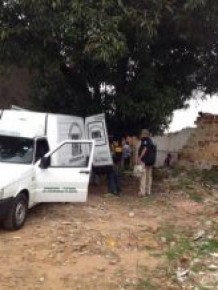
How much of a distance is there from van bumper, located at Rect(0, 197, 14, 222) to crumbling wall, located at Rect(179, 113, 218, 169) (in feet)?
31.4

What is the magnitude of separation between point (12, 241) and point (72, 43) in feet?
16.4

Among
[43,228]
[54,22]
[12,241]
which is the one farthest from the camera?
[54,22]

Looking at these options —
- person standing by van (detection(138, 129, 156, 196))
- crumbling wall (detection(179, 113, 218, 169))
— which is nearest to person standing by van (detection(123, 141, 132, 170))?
crumbling wall (detection(179, 113, 218, 169))

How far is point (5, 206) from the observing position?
9609 millimetres

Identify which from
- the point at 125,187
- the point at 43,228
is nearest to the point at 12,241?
the point at 43,228

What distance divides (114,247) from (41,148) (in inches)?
113

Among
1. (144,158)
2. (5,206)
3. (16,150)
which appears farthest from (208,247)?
(144,158)

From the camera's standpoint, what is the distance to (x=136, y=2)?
41.7 ft

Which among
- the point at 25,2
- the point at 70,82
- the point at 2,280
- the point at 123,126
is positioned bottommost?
the point at 2,280

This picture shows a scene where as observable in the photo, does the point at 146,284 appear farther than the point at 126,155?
No

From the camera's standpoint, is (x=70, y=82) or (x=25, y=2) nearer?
(x=25, y=2)

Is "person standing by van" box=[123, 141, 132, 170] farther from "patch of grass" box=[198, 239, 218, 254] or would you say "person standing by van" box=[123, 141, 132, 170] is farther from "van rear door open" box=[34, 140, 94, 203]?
"patch of grass" box=[198, 239, 218, 254]

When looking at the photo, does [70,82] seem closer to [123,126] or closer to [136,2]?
[123,126]

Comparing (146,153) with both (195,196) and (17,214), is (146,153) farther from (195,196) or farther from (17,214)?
(17,214)
